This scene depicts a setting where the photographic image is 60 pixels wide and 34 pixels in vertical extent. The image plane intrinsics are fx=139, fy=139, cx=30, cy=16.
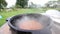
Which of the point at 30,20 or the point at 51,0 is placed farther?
the point at 51,0

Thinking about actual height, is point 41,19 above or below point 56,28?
above

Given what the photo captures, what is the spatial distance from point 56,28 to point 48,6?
4.67 feet

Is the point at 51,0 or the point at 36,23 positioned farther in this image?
the point at 51,0

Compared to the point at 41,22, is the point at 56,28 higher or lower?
lower

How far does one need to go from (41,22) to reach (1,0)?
1.59 meters

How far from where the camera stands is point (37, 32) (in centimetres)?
120

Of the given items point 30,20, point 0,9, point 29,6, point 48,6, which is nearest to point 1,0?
point 0,9

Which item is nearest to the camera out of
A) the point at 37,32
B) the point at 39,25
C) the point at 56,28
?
the point at 37,32

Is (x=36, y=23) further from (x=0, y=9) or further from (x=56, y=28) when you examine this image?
(x=0, y=9)

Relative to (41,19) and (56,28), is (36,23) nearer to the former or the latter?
(41,19)

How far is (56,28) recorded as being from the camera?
5.28ft

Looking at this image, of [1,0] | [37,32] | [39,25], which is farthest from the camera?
[1,0]

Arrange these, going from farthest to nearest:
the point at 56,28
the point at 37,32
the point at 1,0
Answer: the point at 1,0
the point at 56,28
the point at 37,32

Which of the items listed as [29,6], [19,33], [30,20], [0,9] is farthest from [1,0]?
[19,33]
